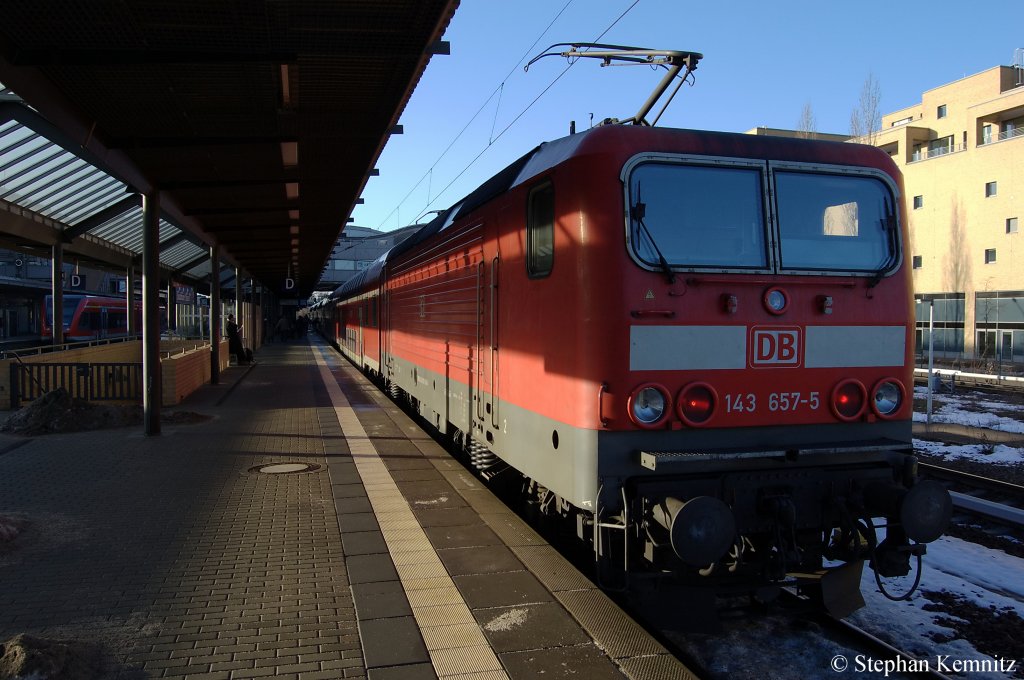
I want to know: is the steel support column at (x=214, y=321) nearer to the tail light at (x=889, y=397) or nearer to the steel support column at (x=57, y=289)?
the steel support column at (x=57, y=289)

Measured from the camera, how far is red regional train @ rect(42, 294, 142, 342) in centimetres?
3244

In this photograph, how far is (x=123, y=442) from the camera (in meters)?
10.2

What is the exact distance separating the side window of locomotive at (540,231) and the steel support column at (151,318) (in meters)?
7.89

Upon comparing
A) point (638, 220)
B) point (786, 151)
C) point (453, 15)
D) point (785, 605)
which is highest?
point (453, 15)

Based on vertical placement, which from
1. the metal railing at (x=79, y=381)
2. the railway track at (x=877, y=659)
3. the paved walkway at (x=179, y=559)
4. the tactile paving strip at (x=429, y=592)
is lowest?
Result: the railway track at (x=877, y=659)

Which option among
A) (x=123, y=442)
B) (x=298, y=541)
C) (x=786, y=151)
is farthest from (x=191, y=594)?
(x=123, y=442)

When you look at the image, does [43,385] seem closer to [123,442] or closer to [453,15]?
[123,442]

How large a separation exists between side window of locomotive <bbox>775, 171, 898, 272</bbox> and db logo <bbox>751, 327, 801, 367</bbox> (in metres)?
0.44

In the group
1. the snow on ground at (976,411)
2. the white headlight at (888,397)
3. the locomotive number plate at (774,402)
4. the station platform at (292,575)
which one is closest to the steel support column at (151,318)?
the station platform at (292,575)

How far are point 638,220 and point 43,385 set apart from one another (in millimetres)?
13627

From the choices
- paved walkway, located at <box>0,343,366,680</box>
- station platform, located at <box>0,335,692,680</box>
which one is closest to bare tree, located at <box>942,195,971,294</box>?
station platform, located at <box>0,335,692,680</box>

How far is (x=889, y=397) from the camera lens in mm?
4738

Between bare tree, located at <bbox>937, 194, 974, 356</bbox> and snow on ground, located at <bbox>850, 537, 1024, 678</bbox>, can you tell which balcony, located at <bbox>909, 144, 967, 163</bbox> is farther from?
snow on ground, located at <bbox>850, 537, 1024, 678</bbox>

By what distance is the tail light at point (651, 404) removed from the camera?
13.8ft
